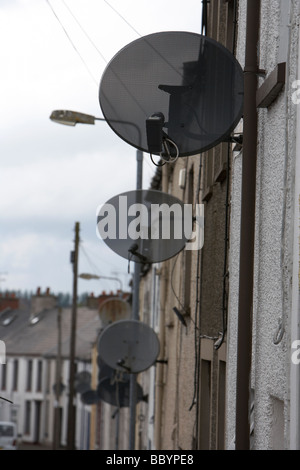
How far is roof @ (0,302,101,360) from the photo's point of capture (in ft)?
183

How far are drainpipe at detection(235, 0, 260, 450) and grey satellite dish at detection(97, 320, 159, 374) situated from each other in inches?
314

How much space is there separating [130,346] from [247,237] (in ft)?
27.4

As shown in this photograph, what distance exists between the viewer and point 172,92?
5.74m

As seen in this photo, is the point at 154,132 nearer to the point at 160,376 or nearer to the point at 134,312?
the point at 134,312

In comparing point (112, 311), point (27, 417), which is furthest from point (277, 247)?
point (27, 417)

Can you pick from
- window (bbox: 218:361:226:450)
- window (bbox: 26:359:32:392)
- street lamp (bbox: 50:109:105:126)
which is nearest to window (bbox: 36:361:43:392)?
window (bbox: 26:359:32:392)

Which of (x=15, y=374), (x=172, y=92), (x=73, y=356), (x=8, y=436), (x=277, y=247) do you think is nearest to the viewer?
(x=277, y=247)

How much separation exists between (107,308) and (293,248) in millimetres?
18584

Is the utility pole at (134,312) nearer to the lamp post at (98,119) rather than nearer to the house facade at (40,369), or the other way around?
the lamp post at (98,119)

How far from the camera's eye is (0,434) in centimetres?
4119

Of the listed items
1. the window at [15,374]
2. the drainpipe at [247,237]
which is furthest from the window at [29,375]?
the drainpipe at [247,237]

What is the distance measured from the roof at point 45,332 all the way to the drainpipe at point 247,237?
1898 inches

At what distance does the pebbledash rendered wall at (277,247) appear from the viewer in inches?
181

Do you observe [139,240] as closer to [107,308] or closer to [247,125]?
[247,125]
